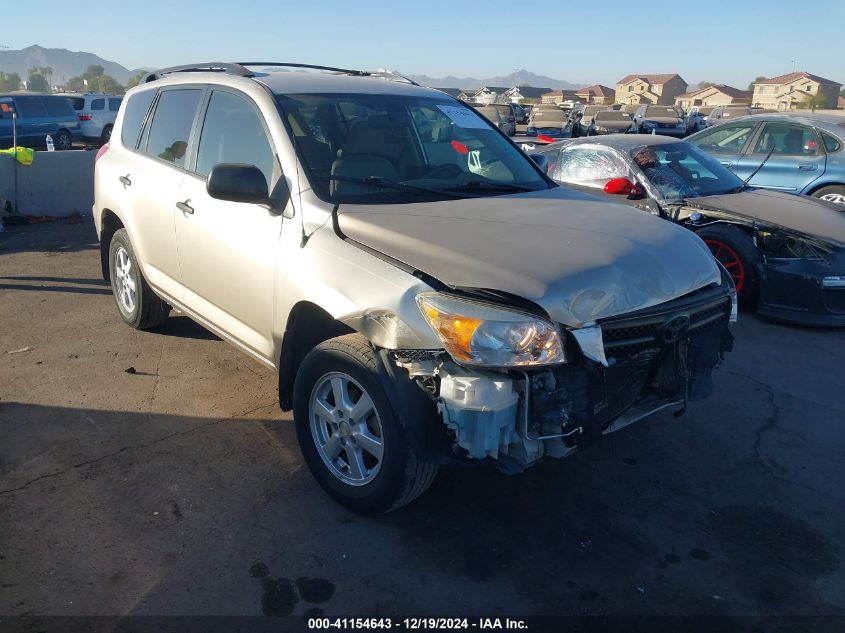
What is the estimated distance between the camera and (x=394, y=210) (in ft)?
11.6

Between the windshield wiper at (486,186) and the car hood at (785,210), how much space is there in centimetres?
321

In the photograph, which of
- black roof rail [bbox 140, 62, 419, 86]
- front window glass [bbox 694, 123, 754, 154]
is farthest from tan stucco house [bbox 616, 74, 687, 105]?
black roof rail [bbox 140, 62, 419, 86]

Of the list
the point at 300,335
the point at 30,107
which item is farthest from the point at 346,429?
the point at 30,107

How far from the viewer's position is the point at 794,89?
8631 centimetres

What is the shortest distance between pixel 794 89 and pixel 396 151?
97.5 metres

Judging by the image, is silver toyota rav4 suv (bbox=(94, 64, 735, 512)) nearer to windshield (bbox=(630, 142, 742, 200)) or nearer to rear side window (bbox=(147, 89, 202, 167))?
rear side window (bbox=(147, 89, 202, 167))

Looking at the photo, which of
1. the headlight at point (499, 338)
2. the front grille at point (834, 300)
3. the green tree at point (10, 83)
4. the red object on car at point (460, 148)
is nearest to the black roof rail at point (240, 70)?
the red object on car at point (460, 148)

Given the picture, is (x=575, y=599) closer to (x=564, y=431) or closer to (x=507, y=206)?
(x=564, y=431)

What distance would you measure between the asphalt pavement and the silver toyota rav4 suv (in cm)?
36

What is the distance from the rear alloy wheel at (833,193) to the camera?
930 centimetres

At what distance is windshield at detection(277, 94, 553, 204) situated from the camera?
372 cm

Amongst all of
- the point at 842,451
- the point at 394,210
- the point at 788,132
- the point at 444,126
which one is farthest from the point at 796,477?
the point at 788,132

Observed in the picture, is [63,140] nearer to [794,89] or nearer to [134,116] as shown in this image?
[134,116]

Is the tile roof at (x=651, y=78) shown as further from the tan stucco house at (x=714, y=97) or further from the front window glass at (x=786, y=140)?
the front window glass at (x=786, y=140)
